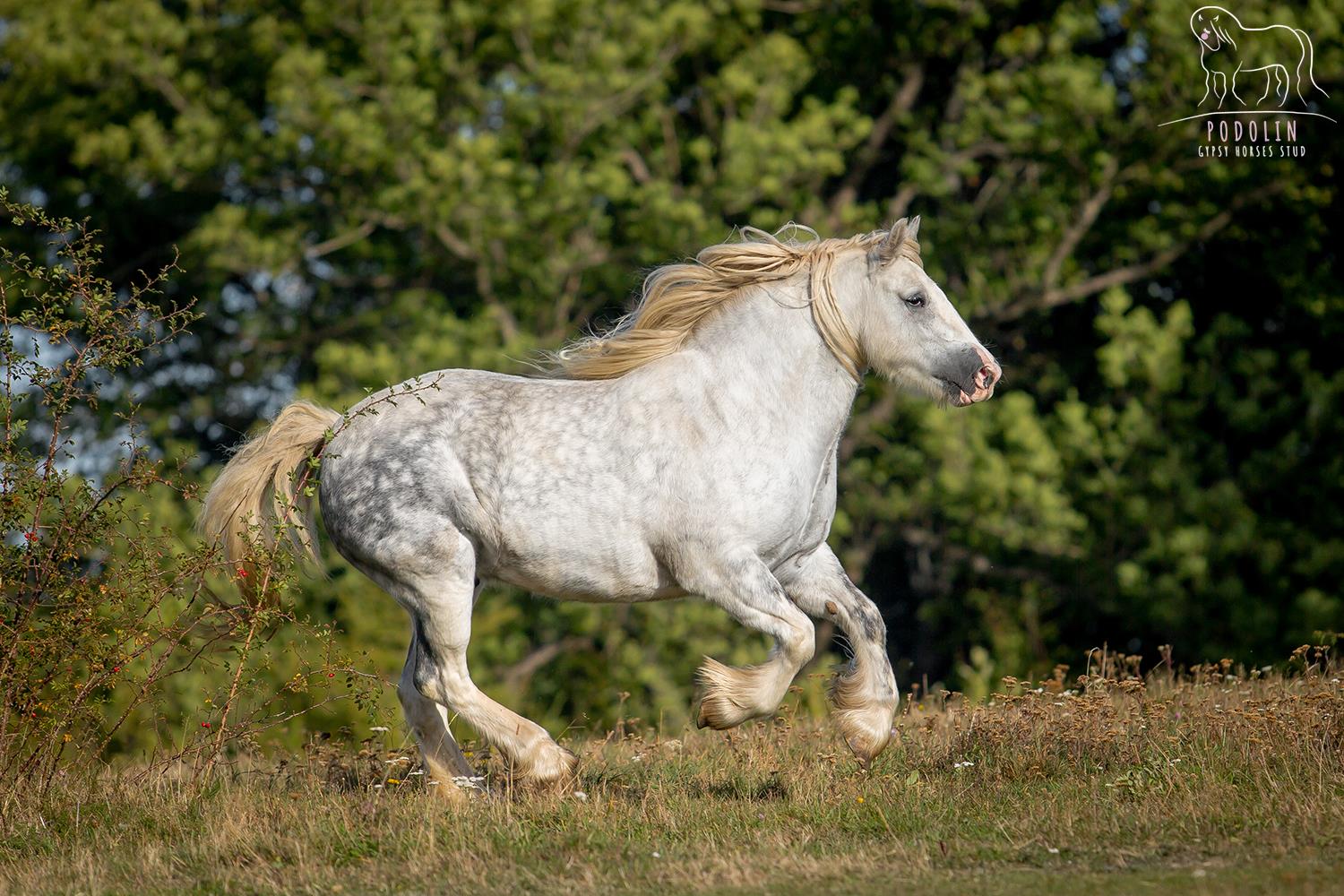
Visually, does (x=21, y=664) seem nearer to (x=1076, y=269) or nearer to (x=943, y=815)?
(x=943, y=815)

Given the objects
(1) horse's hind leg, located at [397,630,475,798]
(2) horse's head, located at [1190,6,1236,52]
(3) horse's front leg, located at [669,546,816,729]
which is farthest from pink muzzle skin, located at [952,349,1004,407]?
(2) horse's head, located at [1190,6,1236,52]

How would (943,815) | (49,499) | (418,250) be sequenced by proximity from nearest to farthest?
(943,815) < (49,499) < (418,250)

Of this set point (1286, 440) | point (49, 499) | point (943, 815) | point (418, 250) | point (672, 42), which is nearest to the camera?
point (943, 815)

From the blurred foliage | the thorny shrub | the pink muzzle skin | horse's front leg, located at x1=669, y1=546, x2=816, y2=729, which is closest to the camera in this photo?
horse's front leg, located at x1=669, y1=546, x2=816, y2=729

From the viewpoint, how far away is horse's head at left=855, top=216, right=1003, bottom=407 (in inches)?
235

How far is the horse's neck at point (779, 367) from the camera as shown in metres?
5.91

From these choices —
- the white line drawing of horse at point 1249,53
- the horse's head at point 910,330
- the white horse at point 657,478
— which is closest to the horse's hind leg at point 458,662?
the white horse at point 657,478

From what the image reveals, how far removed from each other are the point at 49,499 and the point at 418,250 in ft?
38.1

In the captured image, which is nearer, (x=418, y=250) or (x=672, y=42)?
(x=672, y=42)

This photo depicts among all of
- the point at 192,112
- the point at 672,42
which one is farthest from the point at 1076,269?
the point at 192,112

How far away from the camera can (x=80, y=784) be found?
6000 mm

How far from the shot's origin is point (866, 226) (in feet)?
50.6

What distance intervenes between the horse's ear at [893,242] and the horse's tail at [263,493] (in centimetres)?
242

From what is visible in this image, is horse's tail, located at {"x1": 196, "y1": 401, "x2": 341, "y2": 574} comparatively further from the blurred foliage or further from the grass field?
the blurred foliage
